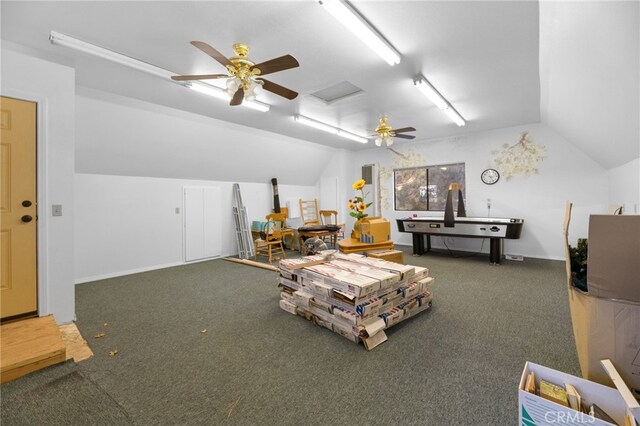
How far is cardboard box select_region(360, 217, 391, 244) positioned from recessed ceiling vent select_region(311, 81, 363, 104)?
193 centimetres

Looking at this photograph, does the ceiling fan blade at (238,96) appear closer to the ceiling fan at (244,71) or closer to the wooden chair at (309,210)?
the ceiling fan at (244,71)

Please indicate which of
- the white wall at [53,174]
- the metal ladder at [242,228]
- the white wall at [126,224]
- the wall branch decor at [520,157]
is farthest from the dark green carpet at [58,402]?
the wall branch decor at [520,157]

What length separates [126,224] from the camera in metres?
4.81

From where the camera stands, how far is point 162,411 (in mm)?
1588

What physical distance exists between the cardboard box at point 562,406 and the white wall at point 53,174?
3978mm

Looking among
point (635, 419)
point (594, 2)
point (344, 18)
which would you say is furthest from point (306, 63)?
point (635, 419)

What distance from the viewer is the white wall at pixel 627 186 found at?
3486 millimetres

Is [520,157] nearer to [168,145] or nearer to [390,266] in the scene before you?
[390,266]

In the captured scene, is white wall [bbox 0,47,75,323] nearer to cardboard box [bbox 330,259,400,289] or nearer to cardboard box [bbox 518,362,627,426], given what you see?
cardboard box [bbox 330,259,400,289]

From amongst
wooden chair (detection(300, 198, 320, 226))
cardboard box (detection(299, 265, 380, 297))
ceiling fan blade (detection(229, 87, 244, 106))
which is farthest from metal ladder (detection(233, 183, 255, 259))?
ceiling fan blade (detection(229, 87, 244, 106))

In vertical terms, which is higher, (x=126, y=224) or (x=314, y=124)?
(x=314, y=124)

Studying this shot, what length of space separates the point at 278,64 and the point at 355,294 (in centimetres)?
219

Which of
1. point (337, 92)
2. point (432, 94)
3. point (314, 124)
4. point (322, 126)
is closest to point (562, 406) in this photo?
point (432, 94)

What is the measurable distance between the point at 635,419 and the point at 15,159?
183 inches
